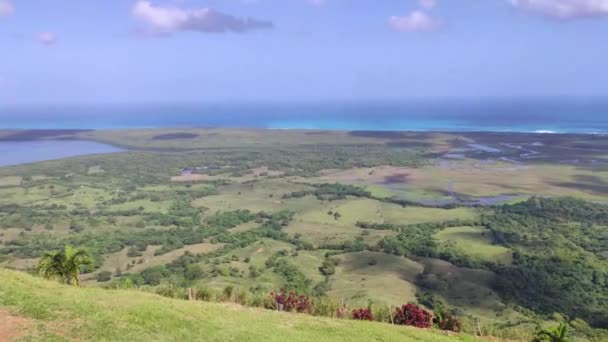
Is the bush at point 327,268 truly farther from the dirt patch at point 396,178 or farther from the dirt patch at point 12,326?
the dirt patch at point 396,178

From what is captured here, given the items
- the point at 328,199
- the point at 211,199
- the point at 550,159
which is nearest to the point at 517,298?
the point at 328,199

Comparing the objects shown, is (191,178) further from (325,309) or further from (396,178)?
(325,309)

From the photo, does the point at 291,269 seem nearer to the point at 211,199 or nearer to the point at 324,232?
the point at 324,232

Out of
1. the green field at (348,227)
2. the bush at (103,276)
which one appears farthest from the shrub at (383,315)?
the bush at (103,276)

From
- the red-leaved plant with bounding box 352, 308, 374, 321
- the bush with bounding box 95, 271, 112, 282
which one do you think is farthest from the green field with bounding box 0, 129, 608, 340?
the red-leaved plant with bounding box 352, 308, 374, 321

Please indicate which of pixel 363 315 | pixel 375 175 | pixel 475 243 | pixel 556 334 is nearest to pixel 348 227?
pixel 475 243
